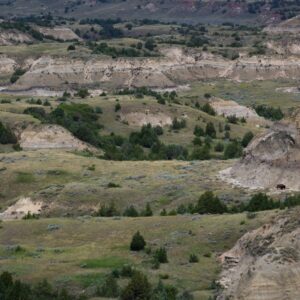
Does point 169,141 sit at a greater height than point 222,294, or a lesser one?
lesser

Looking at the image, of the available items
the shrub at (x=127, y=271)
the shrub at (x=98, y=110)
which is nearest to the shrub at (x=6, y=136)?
the shrub at (x=98, y=110)

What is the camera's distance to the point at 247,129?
363 ft

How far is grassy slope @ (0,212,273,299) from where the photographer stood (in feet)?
123

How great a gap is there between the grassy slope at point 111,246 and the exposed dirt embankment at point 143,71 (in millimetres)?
100827

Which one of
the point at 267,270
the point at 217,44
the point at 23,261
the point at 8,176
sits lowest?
the point at 217,44

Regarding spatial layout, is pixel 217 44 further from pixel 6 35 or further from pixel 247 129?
pixel 247 129

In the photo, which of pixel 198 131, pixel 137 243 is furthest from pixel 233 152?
pixel 137 243

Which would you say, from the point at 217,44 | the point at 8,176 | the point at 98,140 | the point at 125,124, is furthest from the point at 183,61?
the point at 8,176

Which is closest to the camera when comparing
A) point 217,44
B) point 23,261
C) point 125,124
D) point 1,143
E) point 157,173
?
point 23,261

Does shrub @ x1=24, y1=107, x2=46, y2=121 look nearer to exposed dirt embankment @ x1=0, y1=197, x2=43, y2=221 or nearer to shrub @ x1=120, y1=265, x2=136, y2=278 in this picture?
exposed dirt embankment @ x1=0, y1=197, x2=43, y2=221

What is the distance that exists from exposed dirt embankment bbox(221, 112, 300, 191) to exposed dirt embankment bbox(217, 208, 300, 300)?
18607 millimetres

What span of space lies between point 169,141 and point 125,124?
961cm

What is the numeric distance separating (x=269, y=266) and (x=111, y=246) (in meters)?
12.8

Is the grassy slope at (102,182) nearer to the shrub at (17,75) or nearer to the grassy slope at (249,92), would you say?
the grassy slope at (249,92)
